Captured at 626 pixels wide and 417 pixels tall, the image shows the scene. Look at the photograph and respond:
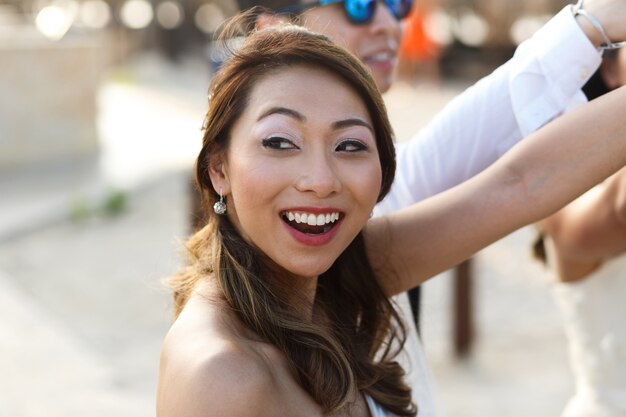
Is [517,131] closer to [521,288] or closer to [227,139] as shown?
[227,139]

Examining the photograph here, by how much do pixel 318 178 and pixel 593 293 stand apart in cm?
103

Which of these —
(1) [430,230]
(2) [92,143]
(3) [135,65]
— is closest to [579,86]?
(1) [430,230]

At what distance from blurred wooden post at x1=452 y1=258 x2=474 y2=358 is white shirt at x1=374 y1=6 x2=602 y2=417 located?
124 inches

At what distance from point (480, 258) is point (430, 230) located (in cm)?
516

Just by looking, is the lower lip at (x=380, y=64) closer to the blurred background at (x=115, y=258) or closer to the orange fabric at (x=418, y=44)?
the blurred background at (x=115, y=258)

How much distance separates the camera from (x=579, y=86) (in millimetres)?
1949

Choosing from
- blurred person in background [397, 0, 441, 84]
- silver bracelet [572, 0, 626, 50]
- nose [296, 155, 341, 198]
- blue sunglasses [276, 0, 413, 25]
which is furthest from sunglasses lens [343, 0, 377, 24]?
blurred person in background [397, 0, 441, 84]

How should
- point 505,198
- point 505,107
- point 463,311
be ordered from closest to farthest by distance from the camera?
point 505,198 → point 505,107 → point 463,311

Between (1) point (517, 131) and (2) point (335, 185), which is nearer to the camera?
(2) point (335, 185)

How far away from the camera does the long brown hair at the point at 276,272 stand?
5.22 ft

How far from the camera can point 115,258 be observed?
22.6 feet

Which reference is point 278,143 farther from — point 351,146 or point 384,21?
point 384,21

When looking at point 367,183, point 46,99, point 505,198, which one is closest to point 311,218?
point 367,183

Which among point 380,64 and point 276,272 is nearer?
point 276,272
